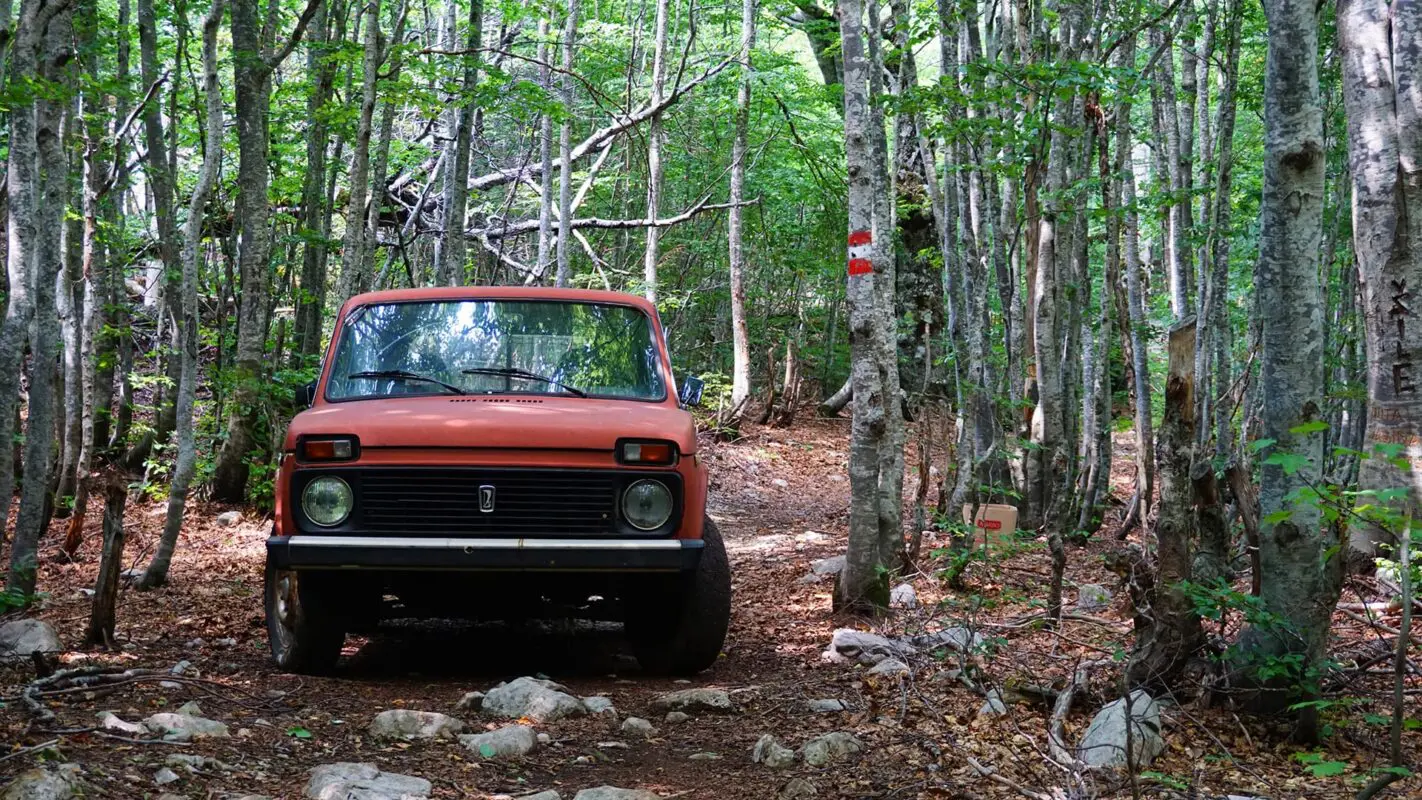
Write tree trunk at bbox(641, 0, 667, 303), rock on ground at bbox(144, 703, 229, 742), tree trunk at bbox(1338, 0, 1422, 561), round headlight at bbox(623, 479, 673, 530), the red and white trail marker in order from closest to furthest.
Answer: rock on ground at bbox(144, 703, 229, 742)
tree trunk at bbox(1338, 0, 1422, 561)
round headlight at bbox(623, 479, 673, 530)
the red and white trail marker
tree trunk at bbox(641, 0, 667, 303)

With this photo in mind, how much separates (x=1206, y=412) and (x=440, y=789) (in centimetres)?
839

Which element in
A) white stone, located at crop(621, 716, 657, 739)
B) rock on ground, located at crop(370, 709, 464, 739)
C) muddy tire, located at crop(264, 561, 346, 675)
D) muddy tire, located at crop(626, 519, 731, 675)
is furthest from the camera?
muddy tire, located at crop(626, 519, 731, 675)

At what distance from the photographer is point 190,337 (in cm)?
814

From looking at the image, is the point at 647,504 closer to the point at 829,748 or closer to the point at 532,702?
the point at 532,702

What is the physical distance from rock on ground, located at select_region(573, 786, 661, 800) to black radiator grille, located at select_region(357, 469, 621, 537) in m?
1.60

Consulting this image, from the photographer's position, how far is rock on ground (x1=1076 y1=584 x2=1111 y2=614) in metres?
7.03

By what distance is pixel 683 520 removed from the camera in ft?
17.9

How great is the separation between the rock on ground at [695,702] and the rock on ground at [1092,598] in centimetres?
263

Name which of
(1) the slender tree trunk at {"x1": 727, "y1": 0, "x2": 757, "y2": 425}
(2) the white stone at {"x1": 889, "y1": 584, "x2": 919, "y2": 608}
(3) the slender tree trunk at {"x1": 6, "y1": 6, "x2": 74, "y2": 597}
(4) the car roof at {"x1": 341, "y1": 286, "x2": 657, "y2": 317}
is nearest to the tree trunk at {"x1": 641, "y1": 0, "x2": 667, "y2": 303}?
(1) the slender tree trunk at {"x1": 727, "y1": 0, "x2": 757, "y2": 425}

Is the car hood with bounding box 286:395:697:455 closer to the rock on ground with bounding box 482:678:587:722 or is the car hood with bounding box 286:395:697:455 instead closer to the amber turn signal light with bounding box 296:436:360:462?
the amber turn signal light with bounding box 296:436:360:462

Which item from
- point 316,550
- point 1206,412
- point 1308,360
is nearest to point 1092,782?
point 1308,360

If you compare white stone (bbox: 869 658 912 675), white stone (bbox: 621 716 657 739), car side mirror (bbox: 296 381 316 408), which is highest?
car side mirror (bbox: 296 381 316 408)

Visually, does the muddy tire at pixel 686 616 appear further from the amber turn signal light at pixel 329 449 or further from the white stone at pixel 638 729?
the amber turn signal light at pixel 329 449

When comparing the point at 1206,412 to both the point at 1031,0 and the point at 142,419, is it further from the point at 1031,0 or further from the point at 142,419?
the point at 142,419
